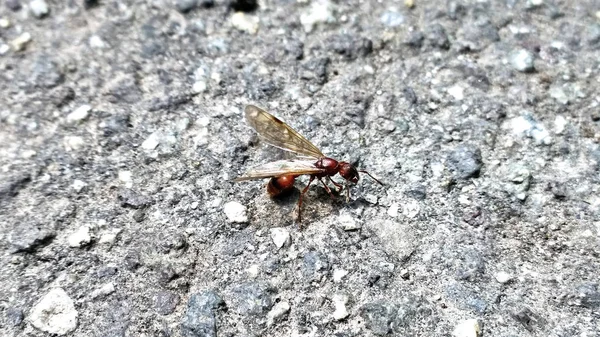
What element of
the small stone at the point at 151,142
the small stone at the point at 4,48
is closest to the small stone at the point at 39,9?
the small stone at the point at 4,48

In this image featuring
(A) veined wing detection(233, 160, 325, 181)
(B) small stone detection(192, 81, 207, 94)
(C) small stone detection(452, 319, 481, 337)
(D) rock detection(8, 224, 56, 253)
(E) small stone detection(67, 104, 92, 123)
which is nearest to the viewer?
(C) small stone detection(452, 319, 481, 337)

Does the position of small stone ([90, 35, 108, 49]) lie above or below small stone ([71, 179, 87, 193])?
above

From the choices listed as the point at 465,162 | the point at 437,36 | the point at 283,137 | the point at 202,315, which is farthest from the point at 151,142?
the point at 437,36

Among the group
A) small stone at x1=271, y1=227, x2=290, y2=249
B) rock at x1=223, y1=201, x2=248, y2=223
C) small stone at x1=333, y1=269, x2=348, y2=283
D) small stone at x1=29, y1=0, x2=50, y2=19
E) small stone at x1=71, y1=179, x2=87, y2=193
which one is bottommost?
small stone at x1=333, y1=269, x2=348, y2=283

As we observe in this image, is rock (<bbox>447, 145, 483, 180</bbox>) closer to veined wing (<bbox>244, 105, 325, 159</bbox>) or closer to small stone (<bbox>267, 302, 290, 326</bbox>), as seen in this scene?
veined wing (<bbox>244, 105, 325, 159</bbox>)

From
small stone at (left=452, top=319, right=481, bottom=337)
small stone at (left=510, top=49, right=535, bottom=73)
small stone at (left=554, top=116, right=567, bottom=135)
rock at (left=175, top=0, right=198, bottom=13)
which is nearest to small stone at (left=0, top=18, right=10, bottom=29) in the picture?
rock at (left=175, top=0, right=198, bottom=13)

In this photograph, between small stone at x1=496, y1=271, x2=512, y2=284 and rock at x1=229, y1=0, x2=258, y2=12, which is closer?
small stone at x1=496, y1=271, x2=512, y2=284

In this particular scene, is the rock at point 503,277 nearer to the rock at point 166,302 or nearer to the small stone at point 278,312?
the small stone at point 278,312
